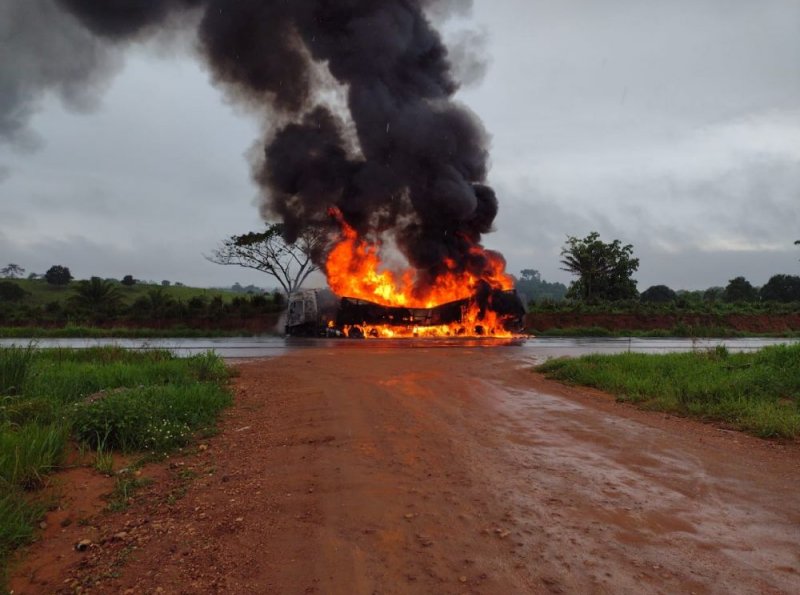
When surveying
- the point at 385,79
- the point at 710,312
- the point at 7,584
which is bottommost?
the point at 7,584

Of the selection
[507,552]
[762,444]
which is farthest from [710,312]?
[507,552]

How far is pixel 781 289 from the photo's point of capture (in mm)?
51125

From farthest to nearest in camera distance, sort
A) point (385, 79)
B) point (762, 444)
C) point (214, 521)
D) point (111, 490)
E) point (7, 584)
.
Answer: point (385, 79), point (762, 444), point (111, 490), point (214, 521), point (7, 584)

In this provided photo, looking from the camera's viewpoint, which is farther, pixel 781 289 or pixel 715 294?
pixel 715 294

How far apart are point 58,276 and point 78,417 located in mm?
51606

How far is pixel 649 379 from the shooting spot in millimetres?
9734

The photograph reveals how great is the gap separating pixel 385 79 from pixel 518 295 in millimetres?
12936

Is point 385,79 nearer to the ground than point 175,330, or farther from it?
farther from it

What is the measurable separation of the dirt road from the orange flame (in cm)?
1883

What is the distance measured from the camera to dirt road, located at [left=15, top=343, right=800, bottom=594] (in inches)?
119

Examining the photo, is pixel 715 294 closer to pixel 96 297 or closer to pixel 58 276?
pixel 96 297

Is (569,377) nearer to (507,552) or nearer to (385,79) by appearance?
(507,552)

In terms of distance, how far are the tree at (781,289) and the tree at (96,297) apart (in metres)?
55.9

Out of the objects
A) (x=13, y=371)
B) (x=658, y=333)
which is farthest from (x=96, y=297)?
(x=658, y=333)
